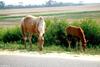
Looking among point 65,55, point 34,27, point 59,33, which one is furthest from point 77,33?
point 65,55

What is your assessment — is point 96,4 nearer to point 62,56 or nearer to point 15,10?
point 15,10

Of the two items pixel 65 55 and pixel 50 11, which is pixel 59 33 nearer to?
pixel 65 55

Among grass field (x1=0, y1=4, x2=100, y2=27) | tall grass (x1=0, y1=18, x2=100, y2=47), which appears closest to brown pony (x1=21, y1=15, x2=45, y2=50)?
tall grass (x1=0, y1=18, x2=100, y2=47)

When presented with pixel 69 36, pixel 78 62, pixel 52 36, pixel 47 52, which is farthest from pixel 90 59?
pixel 52 36

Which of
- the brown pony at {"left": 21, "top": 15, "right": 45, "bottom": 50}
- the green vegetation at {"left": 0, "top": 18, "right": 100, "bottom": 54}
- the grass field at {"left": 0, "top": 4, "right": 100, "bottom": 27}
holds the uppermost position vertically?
the brown pony at {"left": 21, "top": 15, "right": 45, "bottom": 50}

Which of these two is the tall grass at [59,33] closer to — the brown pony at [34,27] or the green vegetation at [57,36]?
the green vegetation at [57,36]

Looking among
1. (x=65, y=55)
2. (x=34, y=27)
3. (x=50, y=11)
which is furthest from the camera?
(x=50, y=11)

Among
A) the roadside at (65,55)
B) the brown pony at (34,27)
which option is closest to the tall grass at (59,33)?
the brown pony at (34,27)

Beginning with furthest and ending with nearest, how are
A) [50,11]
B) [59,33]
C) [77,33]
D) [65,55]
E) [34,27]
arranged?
[50,11] → [59,33] → [34,27] → [77,33] → [65,55]

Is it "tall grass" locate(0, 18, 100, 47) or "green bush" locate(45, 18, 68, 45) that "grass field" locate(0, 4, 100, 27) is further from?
"green bush" locate(45, 18, 68, 45)

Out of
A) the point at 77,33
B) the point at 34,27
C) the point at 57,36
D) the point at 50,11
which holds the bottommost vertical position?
the point at 50,11

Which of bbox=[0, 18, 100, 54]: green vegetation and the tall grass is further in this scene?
the tall grass

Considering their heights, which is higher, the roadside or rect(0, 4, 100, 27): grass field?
the roadside

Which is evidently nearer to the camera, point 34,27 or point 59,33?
point 34,27
